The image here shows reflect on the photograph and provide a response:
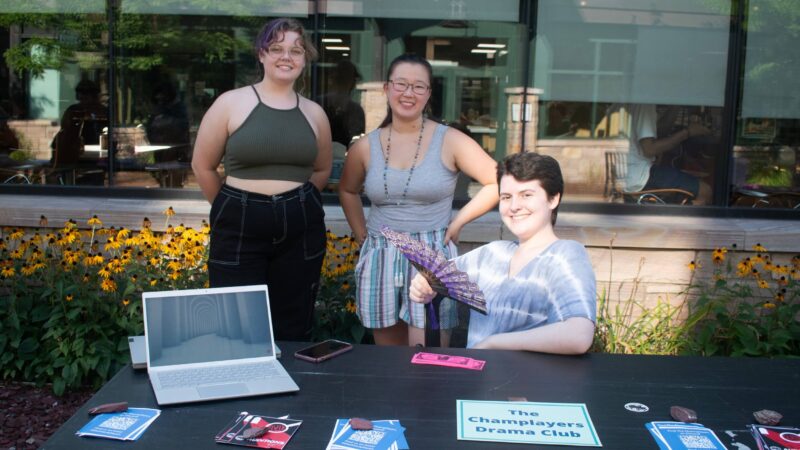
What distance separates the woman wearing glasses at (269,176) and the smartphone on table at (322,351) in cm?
79

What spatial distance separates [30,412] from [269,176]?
2.12 metres

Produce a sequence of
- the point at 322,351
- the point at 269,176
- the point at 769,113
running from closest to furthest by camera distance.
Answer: the point at 322,351 → the point at 269,176 → the point at 769,113

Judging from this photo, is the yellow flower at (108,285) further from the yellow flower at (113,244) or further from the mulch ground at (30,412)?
the mulch ground at (30,412)

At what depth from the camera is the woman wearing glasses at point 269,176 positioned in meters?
3.37

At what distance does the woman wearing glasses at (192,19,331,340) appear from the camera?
3.37 metres

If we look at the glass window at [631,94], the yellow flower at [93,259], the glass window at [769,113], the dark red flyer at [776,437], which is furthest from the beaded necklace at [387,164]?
the glass window at [769,113]

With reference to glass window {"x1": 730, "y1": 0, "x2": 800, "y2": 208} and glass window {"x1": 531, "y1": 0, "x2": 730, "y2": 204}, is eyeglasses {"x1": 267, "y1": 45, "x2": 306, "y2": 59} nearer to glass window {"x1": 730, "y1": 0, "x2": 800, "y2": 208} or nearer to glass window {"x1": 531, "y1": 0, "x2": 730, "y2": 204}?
glass window {"x1": 531, "y1": 0, "x2": 730, "y2": 204}

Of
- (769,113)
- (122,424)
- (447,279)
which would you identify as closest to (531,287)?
(447,279)

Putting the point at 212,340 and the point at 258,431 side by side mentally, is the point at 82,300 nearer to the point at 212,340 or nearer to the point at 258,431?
the point at 212,340

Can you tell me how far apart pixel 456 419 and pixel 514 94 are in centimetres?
389

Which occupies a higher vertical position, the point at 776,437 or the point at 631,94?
the point at 631,94

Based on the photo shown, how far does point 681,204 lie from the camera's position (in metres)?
5.74

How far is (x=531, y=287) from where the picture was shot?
2.78 metres

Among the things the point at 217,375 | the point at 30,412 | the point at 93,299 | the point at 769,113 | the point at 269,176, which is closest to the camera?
the point at 217,375
